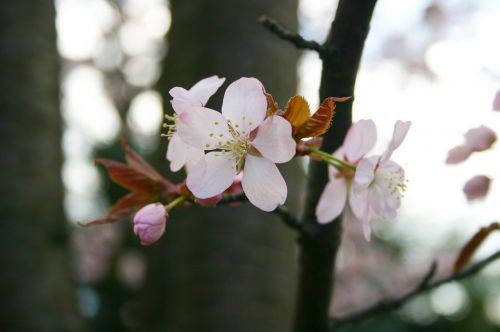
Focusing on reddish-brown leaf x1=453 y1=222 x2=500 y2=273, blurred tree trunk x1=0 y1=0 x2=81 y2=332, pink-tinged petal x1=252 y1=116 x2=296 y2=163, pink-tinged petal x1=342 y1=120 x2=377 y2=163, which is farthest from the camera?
blurred tree trunk x1=0 y1=0 x2=81 y2=332

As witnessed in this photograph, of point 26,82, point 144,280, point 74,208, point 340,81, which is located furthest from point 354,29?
point 74,208

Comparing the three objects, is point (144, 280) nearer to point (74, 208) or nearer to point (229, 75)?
point (229, 75)

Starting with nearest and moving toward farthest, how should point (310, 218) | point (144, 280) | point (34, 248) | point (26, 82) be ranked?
point (310, 218) → point (34, 248) → point (26, 82) → point (144, 280)

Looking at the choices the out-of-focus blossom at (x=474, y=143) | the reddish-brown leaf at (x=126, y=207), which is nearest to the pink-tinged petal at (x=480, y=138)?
the out-of-focus blossom at (x=474, y=143)

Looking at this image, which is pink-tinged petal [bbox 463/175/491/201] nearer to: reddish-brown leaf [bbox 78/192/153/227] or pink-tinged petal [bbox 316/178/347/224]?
pink-tinged petal [bbox 316/178/347/224]

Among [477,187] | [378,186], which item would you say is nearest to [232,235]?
[477,187]

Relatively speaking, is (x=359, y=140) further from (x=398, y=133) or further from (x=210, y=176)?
(x=210, y=176)

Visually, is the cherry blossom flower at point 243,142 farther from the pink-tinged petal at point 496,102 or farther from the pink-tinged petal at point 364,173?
the pink-tinged petal at point 496,102

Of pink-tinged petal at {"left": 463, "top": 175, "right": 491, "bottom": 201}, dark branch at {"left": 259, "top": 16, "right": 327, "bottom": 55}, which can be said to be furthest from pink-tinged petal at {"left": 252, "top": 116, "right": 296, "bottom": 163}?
pink-tinged petal at {"left": 463, "top": 175, "right": 491, "bottom": 201}
